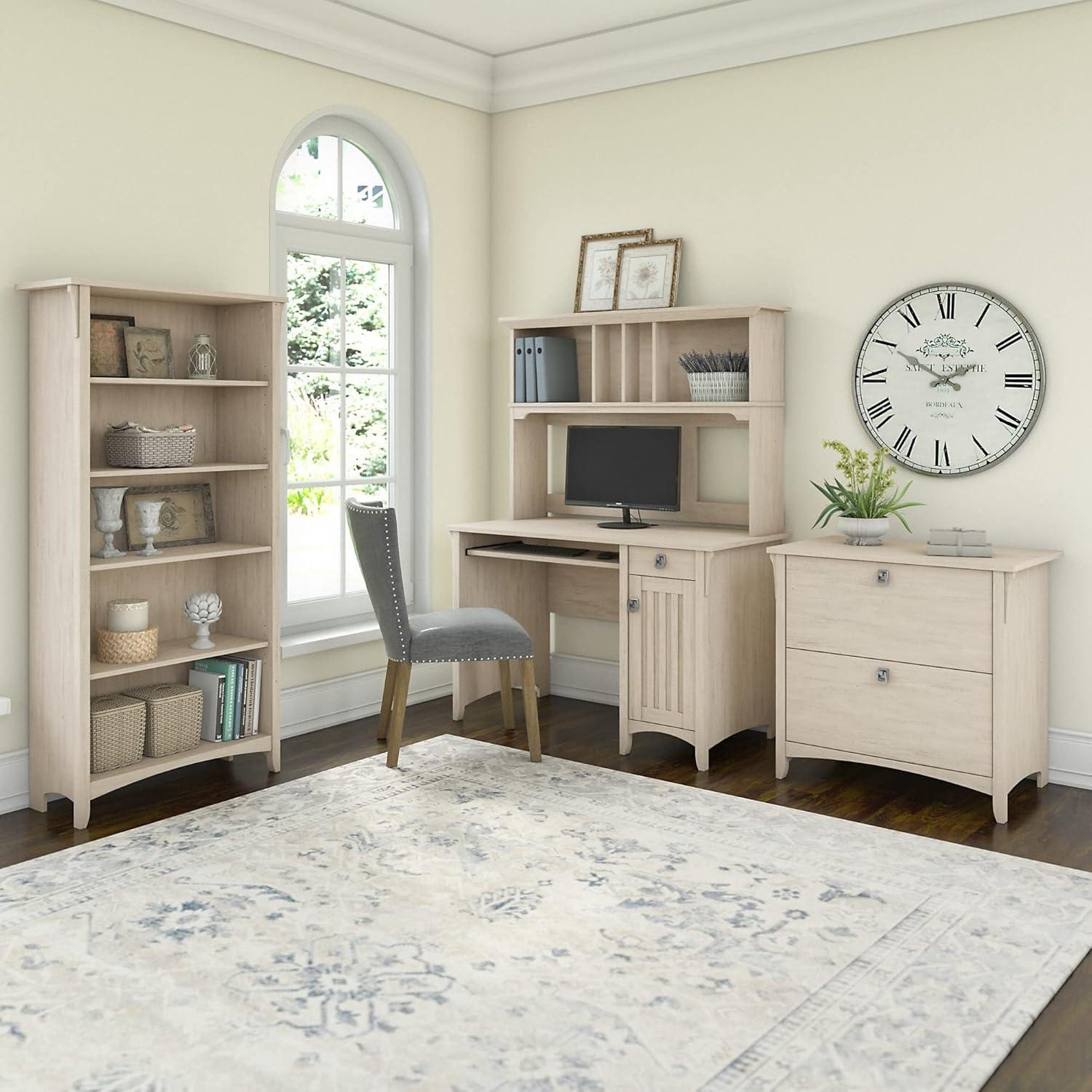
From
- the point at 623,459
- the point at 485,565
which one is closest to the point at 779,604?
the point at 623,459

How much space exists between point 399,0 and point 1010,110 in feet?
7.37

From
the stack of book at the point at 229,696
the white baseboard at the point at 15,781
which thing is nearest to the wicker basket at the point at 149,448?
the stack of book at the point at 229,696

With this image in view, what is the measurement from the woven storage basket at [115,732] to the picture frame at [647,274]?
8.10 ft

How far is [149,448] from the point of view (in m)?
3.80

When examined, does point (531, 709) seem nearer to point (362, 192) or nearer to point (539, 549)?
point (539, 549)

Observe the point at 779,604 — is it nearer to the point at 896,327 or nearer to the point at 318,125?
the point at 896,327

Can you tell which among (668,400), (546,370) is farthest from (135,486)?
(668,400)

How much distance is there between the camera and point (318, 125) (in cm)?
475

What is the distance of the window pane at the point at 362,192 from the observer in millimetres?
4902

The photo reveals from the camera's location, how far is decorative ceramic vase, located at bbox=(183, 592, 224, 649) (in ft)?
13.4

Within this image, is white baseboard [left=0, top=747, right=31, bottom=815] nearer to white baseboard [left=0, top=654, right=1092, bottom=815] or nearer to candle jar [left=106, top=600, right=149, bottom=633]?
white baseboard [left=0, top=654, right=1092, bottom=815]

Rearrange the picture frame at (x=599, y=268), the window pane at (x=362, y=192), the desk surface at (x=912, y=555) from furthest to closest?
the picture frame at (x=599, y=268)
the window pane at (x=362, y=192)
the desk surface at (x=912, y=555)

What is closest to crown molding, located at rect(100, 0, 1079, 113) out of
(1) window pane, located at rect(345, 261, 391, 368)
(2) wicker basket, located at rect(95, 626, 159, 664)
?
(1) window pane, located at rect(345, 261, 391, 368)

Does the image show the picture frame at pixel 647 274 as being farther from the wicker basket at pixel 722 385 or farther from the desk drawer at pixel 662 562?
A: the desk drawer at pixel 662 562
